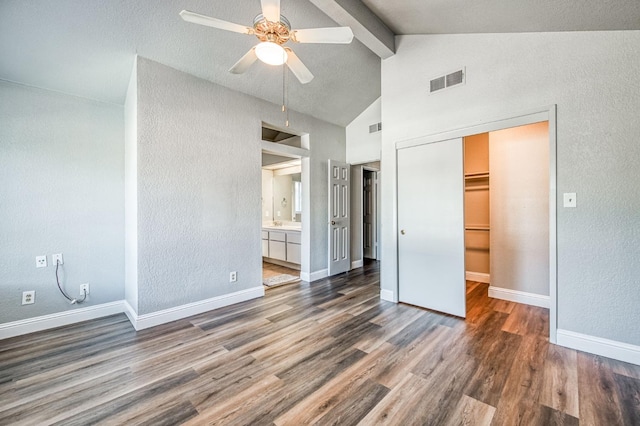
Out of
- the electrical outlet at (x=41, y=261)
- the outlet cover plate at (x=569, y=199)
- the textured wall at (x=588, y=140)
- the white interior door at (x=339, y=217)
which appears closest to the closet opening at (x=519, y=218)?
the textured wall at (x=588, y=140)

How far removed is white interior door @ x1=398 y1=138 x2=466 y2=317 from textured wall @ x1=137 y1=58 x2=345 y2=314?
1945mm

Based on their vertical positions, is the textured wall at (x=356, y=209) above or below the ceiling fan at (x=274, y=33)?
below

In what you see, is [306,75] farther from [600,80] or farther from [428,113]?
[600,80]

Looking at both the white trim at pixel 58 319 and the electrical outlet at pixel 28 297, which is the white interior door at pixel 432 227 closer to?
the white trim at pixel 58 319

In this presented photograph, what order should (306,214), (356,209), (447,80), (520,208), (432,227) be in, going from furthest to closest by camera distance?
1. (356,209)
2. (306,214)
3. (520,208)
4. (432,227)
5. (447,80)

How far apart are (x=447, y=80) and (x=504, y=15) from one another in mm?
735

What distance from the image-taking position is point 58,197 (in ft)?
9.57

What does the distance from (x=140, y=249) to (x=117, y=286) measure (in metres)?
0.97

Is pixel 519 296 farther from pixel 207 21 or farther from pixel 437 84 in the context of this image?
pixel 207 21

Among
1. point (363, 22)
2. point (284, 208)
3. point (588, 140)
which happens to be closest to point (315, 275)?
point (284, 208)

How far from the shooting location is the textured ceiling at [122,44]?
2.19 m

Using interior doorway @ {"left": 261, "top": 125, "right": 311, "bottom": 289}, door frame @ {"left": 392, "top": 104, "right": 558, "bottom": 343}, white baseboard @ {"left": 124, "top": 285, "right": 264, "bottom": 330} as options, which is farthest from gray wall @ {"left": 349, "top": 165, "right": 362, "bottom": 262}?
Answer: door frame @ {"left": 392, "top": 104, "right": 558, "bottom": 343}

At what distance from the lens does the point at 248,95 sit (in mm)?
3635

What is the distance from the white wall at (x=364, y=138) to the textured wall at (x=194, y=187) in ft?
5.45
